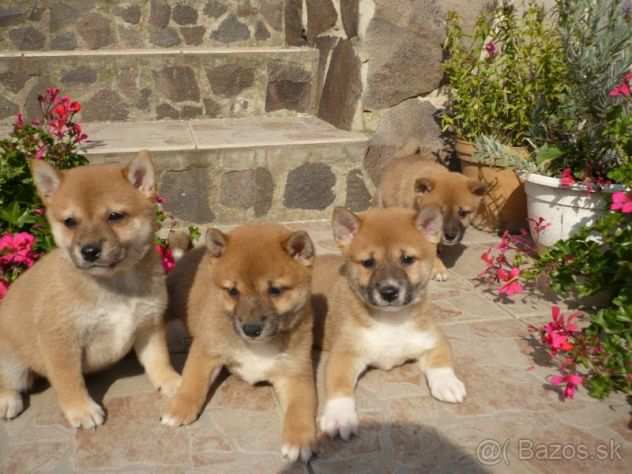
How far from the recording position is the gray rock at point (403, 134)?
546cm

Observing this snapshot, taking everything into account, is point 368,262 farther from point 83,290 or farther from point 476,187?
point 476,187

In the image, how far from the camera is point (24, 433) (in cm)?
258

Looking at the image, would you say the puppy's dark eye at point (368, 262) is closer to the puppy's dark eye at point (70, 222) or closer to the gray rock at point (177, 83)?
the puppy's dark eye at point (70, 222)

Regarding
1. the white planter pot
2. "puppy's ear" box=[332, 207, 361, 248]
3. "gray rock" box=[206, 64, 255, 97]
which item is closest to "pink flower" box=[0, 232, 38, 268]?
"puppy's ear" box=[332, 207, 361, 248]

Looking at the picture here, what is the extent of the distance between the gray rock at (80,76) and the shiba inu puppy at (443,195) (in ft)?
10.7

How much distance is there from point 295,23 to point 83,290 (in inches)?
197

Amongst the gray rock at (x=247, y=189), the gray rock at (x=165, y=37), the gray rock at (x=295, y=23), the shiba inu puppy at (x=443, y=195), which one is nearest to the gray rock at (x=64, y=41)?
the gray rock at (x=165, y=37)

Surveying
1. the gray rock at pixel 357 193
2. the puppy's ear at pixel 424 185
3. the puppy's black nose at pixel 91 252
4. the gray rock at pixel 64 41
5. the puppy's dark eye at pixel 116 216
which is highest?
the puppy's dark eye at pixel 116 216

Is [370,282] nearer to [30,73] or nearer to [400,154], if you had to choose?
[400,154]

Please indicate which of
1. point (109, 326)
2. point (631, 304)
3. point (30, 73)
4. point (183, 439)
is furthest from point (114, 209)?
point (30, 73)

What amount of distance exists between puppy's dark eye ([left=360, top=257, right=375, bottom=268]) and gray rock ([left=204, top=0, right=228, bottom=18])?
194 inches

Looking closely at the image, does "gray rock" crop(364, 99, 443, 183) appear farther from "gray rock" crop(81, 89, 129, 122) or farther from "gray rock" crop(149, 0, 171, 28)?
"gray rock" crop(149, 0, 171, 28)

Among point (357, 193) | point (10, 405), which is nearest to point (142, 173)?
point (10, 405)

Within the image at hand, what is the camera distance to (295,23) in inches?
261
